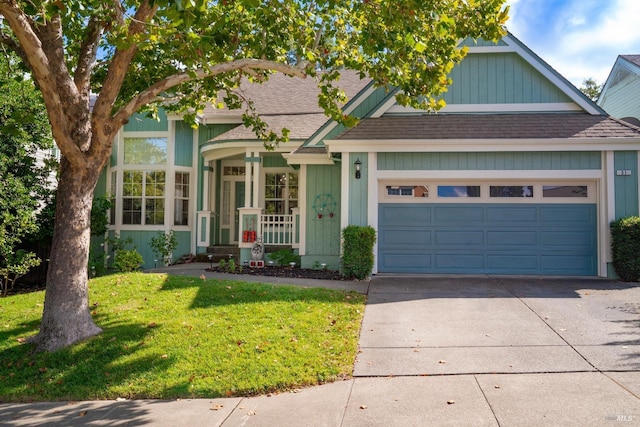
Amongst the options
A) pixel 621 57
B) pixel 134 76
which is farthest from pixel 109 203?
pixel 621 57

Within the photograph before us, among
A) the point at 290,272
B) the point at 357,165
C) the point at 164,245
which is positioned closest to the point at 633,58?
the point at 357,165

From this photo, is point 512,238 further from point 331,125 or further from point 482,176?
Result: point 331,125

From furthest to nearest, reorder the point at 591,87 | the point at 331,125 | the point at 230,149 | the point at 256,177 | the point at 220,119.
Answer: the point at 591,87, the point at 220,119, the point at 230,149, the point at 256,177, the point at 331,125

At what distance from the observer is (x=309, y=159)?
11828 mm

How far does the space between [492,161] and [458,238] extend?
1.90 meters

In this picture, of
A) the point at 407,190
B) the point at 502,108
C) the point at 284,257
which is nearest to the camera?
the point at 407,190

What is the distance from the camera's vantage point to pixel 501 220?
10789 millimetres

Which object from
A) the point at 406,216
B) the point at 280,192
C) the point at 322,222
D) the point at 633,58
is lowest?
the point at 322,222

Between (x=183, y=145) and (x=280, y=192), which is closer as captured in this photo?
(x=183, y=145)

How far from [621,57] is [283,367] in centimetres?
1850

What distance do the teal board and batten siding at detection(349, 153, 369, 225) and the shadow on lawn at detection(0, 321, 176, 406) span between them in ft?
18.2

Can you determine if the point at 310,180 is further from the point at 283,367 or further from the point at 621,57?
the point at 621,57

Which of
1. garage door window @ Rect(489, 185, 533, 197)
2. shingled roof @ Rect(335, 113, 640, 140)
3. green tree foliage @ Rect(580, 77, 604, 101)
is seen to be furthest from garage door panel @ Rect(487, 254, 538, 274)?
green tree foliage @ Rect(580, 77, 604, 101)

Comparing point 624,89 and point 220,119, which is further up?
point 624,89
